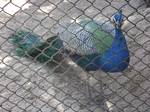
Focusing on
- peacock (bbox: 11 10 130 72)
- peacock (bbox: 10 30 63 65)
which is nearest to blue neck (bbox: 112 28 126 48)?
peacock (bbox: 11 10 130 72)

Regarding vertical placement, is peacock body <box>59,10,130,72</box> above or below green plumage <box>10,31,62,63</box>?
above

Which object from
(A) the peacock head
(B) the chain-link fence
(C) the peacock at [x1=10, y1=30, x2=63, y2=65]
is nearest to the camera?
(A) the peacock head

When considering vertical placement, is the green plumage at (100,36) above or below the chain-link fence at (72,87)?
above

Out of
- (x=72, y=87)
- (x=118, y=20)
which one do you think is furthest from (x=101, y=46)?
(x=72, y=87)

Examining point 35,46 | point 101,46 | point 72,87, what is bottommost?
point 72,87

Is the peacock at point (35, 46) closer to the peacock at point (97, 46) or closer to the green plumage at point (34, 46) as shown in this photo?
the green plumage at point (34, 46)

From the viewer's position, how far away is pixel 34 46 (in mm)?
4402

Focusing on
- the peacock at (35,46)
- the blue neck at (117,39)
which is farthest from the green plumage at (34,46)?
the blue neck at (117,39)

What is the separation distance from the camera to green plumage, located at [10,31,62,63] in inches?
176

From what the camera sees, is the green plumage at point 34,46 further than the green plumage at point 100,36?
Yes

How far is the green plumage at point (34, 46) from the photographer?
14.6 feet

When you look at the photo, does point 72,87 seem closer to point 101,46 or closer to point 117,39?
point 101,46

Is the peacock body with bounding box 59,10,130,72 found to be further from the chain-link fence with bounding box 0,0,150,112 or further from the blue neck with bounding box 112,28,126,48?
the chain-link fence with bounding box 0,0,150,112

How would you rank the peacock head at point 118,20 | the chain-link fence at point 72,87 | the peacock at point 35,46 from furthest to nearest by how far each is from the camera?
the peacock at point 35,46 < the chain-link fence at point 72,87 < the peacock head at point 118,20
